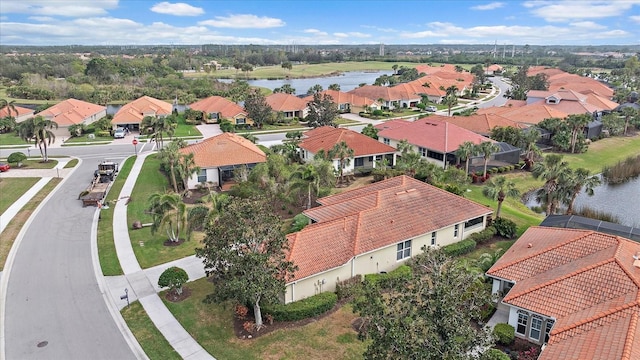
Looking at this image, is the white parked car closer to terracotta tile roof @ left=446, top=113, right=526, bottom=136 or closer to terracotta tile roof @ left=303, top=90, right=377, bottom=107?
terracotta tile roof @ left=303, top=90, right=377, bottom=107

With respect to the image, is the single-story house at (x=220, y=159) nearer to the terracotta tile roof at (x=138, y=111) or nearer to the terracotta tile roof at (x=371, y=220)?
the terracotta tile roof at (x=371, y=220)

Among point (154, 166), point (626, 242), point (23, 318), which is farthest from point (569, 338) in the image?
point (154, 166)

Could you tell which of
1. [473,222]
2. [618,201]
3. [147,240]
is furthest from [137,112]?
[618,201]

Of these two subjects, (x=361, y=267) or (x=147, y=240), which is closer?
(x=361, y=267)

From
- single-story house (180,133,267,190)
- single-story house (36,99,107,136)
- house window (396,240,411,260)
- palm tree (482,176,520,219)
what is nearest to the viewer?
house window (396,240,411,260)

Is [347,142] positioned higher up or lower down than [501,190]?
higher up

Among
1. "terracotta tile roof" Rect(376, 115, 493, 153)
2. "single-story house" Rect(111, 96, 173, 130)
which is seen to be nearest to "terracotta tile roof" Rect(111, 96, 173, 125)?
"single-story house" Rect(111, 96, 173, 130)

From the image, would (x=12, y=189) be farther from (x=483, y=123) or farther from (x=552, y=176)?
(x=483, y=123)
